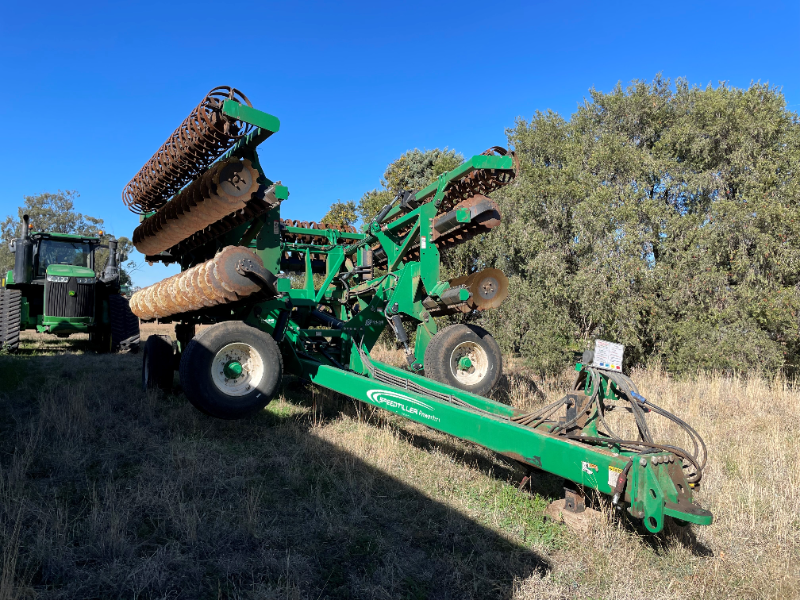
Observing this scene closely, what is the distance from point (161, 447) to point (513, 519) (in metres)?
3.35

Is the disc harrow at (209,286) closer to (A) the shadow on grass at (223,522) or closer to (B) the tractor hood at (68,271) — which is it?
(A) the shadow on grass at (223,522)

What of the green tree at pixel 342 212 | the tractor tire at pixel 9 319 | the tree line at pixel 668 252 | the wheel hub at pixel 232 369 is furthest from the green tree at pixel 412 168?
the wheel hub at pixel 232 369

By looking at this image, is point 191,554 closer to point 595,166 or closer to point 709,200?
point 595,166

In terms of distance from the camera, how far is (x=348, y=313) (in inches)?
340

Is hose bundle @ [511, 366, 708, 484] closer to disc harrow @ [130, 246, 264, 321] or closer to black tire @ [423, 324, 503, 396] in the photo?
black tire @ [423, 324, 503, 396]

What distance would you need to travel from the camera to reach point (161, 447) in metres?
5.13

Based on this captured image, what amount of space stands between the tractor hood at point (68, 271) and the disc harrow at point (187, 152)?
5.68m

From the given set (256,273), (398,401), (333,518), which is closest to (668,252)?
(398,401)

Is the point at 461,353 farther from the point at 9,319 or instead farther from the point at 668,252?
the point at 9,319

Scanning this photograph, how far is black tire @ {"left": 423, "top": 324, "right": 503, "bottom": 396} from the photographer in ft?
21.2

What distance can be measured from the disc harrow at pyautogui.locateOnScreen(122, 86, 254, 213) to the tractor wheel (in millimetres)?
1956

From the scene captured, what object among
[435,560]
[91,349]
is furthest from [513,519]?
[91,349]

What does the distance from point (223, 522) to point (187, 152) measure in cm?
415

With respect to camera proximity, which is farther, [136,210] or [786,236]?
[786,236]
